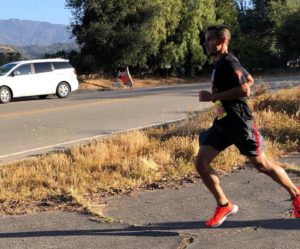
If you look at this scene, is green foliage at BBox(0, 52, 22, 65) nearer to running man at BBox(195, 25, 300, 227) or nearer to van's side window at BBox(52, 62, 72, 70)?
van's side window at BBox(52, 62, 72, 70)

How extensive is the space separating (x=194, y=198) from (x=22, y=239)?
2023 mm

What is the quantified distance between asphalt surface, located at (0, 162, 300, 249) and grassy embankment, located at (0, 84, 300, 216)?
0.34m

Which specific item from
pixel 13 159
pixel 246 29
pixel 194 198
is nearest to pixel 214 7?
pixel 246 29

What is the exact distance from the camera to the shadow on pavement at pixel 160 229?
17.4 feet

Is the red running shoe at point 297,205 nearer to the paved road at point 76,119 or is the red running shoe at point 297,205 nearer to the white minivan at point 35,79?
the paved road at point 76,119

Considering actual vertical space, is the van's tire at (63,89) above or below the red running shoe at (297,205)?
above

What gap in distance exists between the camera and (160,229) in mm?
5387

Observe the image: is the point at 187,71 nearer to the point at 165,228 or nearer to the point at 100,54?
the point at 100,54

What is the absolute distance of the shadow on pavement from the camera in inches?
209

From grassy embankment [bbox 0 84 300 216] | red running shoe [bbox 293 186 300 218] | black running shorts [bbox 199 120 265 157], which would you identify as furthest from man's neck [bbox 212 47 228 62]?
grassy embankment [bbox 0 84 300 216]

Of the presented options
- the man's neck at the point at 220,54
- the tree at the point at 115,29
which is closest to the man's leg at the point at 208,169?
the man's neck at the point at 220,54

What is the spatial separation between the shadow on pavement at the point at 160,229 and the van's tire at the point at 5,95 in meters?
17.4

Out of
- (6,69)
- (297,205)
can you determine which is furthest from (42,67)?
(297,205)

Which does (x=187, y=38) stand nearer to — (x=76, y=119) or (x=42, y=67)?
(x=42, y=67)
